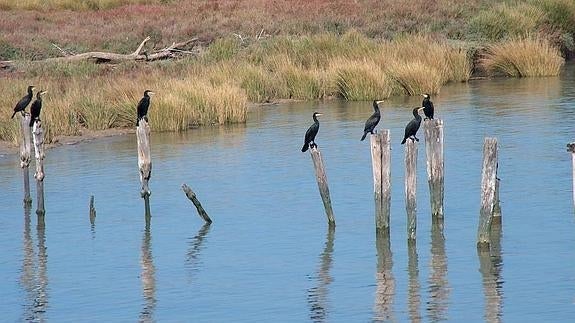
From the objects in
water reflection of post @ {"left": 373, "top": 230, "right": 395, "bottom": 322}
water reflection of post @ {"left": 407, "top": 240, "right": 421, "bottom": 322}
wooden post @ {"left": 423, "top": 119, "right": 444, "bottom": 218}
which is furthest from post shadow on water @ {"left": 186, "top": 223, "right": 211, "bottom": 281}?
wooden post @ {"left": 423, "top": 119, "right": 444, "bottom": 218}

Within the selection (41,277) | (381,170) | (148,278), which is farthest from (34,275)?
(381,170)

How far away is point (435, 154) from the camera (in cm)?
1503

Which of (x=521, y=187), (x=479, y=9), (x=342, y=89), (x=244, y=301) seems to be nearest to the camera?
(x=244, y=301)

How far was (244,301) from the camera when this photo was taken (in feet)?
43.5

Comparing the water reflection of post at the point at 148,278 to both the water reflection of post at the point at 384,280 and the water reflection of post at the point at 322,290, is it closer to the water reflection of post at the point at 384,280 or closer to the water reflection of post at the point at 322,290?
the water reflection of post at the point at 322,290

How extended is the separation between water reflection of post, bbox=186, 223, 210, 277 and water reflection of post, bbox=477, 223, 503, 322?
11.0 ft

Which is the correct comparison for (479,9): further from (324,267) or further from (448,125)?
(324,267)

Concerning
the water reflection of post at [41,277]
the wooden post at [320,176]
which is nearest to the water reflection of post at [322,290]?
the wooden post at [320,176]

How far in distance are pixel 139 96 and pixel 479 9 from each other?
20.1 meters

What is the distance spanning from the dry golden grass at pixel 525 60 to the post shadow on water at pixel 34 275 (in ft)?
59.6

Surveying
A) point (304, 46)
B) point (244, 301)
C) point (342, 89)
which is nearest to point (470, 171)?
point (244, 301)

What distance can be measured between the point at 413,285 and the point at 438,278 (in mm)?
381

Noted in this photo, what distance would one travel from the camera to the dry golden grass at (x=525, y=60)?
32.6 meters

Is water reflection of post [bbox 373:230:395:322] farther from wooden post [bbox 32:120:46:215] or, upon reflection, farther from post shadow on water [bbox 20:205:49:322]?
wooden post [bbox 32:120:46:215]
